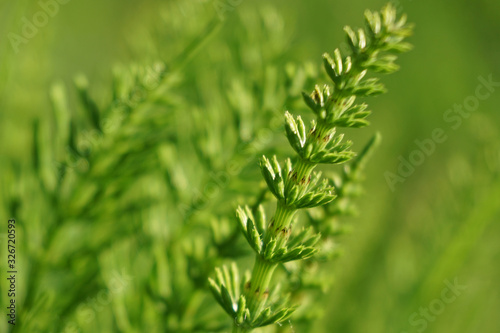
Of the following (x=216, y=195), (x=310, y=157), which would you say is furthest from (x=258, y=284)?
(x=216, y=195)

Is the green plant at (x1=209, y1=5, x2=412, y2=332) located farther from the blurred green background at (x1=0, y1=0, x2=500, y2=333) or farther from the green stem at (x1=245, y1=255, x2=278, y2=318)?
the blurred green background at (x1=0, y1=0, x2=500, y2=333)

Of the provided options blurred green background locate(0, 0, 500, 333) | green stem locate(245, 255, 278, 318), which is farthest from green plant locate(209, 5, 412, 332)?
blurred green background locate(0, 0, 500, 333)

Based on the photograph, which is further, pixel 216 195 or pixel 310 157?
pixel 216 195

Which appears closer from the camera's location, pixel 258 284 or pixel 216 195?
pixel 258 284

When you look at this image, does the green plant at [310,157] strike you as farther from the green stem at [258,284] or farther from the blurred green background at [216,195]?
the blurred green background at [216,195]

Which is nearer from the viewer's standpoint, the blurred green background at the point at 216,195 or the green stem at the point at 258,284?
the green stem at the point at 258,284

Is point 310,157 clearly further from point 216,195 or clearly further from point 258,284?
point 216,195

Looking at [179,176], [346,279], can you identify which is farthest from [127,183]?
[346,279]

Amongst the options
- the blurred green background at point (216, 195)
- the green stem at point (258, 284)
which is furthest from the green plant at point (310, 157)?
the blurred green background at point (216, 195)
